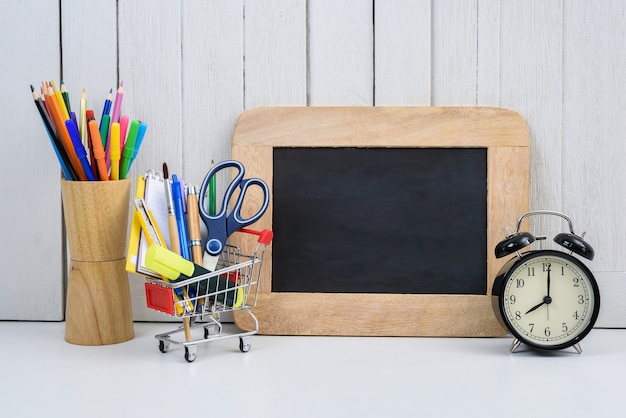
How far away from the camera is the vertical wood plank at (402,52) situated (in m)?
1.14

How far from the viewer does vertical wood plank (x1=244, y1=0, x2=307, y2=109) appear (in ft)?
3.78

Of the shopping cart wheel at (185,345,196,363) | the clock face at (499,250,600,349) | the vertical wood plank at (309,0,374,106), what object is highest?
Answer: the vertical wood plank at (309,0,374,106)

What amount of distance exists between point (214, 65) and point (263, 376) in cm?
53

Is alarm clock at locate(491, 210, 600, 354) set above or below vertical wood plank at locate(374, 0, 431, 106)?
below

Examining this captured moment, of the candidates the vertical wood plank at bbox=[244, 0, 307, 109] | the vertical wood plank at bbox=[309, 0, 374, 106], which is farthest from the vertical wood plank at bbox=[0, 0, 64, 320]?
the vertical wood plank at bbox=[309, 0, 374, 106]

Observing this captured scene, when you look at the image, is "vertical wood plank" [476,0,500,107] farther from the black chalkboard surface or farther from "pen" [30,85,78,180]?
"pen" [30,85,78,180]

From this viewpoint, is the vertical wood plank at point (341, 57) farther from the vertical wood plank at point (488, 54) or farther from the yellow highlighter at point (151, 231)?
the yellow highlighter at point (151, 231)

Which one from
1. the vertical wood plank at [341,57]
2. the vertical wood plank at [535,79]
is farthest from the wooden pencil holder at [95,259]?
the vertical wood plank at [535,79]

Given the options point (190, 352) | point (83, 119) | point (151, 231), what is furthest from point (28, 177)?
point (190, 352)

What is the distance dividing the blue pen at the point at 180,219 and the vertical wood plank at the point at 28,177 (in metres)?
0.30

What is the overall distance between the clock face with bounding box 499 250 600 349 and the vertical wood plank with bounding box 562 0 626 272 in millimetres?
179

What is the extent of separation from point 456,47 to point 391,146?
20cm

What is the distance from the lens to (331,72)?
1152 millimetres

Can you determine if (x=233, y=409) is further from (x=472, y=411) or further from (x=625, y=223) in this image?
(x=625, y=223)
